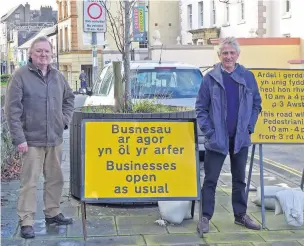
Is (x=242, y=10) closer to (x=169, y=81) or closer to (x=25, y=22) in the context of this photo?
(x=169, y=81)

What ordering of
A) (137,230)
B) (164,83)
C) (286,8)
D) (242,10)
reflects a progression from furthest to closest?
(242,10) < (286,8) < (164,83) < (137,230)

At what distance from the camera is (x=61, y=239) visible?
514 cm

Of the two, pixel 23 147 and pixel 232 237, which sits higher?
pixel 23 147

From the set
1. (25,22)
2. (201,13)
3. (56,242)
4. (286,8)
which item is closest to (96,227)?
(56,242)

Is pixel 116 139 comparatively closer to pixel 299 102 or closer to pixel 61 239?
pixel 61 239

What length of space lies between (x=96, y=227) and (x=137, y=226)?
42 centimetres

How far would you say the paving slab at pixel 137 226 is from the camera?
5.39 meters

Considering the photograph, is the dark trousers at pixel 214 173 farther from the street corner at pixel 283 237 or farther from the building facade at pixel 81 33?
the building facade at pixel 81 33

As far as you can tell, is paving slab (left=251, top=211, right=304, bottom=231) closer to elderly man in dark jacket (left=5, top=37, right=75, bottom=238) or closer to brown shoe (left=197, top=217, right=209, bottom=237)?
brown shoe (left=197, top=217, right=209, bottom=237)

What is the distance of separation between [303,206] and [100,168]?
2159mm

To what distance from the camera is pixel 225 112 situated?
5195 millimetres

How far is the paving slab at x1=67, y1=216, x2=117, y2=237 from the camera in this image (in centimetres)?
532

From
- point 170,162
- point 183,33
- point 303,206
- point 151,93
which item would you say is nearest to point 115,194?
point 170,162

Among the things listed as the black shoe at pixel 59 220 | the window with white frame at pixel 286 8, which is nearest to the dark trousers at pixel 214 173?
the black shoe at pixel 59 220
